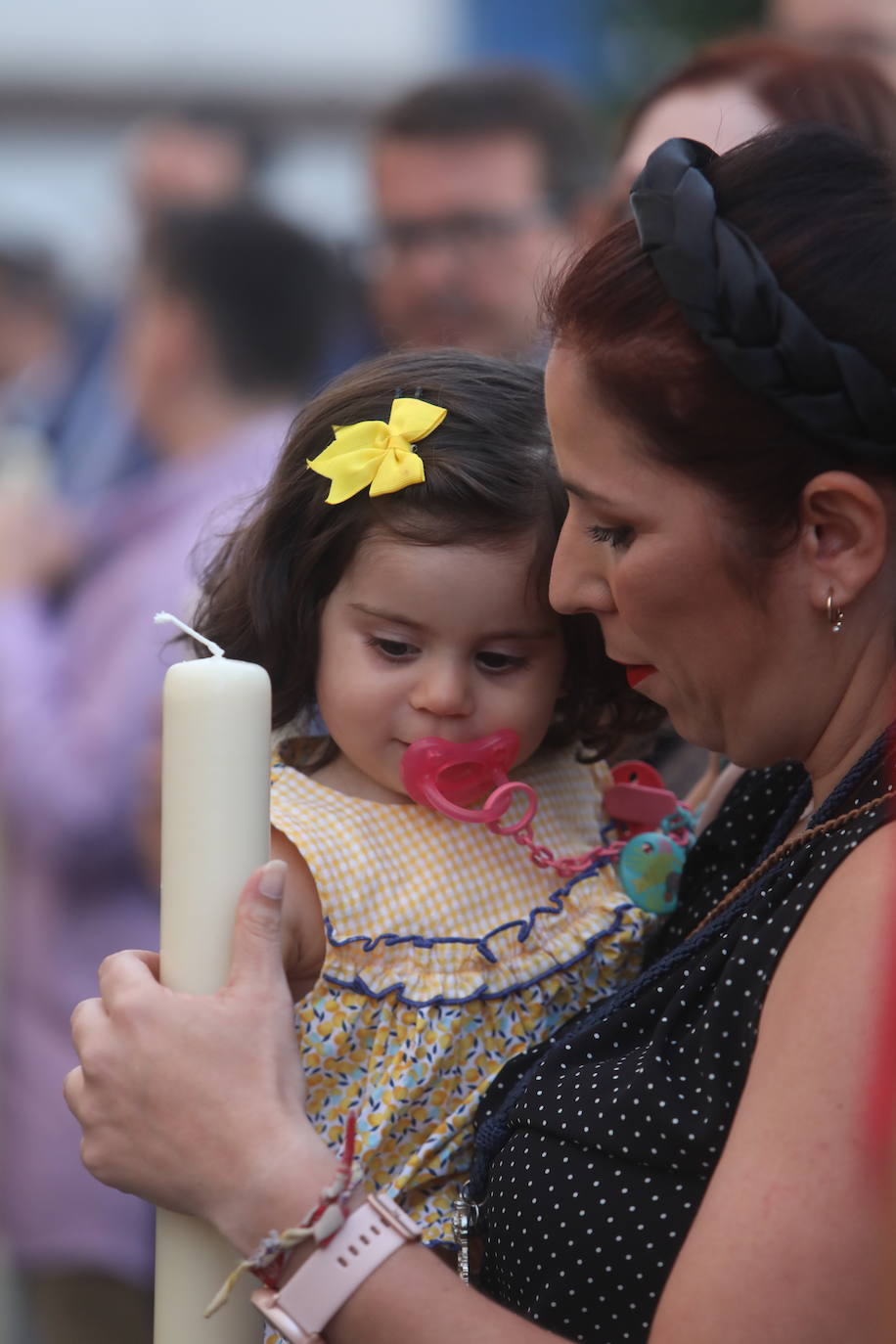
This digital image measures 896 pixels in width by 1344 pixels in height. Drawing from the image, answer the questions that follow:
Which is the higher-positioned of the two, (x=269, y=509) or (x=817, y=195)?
(x=817, y=195)

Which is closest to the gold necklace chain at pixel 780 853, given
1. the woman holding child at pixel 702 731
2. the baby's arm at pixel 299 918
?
the woman holding child at pixel 702 731

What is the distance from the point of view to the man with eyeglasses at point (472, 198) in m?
3.76

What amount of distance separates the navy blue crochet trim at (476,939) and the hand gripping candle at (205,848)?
11.5 inches

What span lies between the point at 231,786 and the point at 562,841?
614 mm

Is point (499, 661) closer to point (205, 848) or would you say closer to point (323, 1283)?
point (205, 848)

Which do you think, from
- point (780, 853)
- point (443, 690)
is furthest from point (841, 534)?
point (443, 690)

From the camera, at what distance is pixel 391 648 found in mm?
1770

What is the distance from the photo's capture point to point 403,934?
68.2 inches

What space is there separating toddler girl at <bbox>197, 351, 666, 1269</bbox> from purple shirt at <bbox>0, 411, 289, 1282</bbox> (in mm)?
1183

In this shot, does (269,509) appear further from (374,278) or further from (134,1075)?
(374,278)

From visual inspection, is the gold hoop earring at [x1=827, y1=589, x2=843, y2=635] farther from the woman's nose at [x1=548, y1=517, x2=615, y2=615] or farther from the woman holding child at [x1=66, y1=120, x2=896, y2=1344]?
the woman's nose at [x1=548, y1=517, x2=615, y2=615]

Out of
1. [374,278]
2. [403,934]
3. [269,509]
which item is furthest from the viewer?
[374,278]

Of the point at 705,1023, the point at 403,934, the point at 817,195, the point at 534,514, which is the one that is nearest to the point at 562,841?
the point at 403,934

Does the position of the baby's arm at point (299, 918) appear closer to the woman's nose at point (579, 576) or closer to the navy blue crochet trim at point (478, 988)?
the navy blue crochet trim at point (478, 988)
